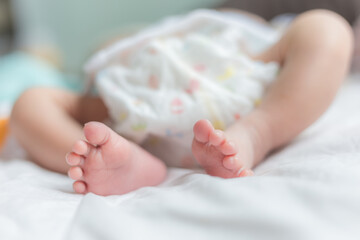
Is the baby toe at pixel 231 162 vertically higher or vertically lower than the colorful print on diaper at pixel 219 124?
higher

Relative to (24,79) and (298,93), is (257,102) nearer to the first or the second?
(298,93)

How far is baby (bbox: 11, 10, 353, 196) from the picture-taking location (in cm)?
56

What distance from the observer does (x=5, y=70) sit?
1416 millimetres

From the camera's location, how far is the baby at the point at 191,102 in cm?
56

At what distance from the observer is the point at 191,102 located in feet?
1.99

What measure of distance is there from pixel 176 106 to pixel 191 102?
0.02 meters

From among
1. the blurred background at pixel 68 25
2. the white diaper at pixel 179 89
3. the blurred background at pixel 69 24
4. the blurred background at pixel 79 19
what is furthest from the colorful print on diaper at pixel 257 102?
the blurred background at pixel 79 19

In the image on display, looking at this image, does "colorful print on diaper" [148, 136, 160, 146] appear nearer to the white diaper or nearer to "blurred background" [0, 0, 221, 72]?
the white diaper

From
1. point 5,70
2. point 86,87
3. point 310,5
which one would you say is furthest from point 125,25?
point 86,87

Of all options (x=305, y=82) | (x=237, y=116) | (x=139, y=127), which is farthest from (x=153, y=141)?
(x=305, y=82)

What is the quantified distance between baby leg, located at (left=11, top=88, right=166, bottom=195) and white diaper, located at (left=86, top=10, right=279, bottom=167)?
0.19 feet

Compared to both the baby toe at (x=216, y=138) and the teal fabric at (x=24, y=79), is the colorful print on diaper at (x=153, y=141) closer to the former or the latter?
the baby toe at (x=216, y=138)

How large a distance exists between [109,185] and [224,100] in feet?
0.74

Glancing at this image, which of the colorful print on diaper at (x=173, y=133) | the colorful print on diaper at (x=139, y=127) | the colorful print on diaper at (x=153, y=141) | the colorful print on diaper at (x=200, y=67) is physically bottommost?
the colorful print on diaper at (x=153, y=141)
